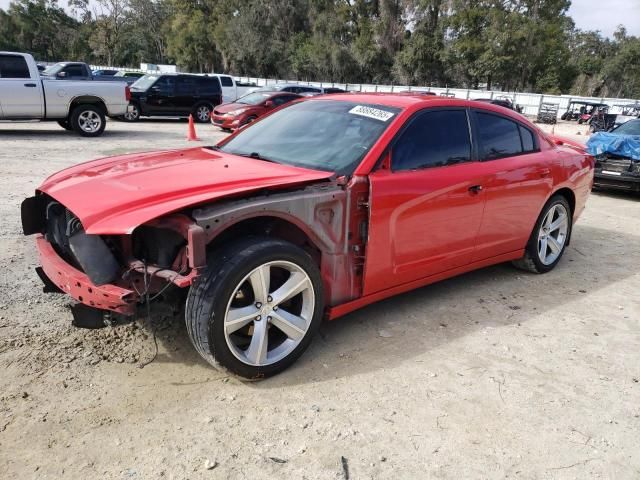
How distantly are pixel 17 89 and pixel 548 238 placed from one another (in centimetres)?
1191

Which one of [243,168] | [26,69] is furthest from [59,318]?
[26,69]

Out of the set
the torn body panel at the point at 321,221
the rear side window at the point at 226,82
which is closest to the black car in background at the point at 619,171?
the torn body panel at the point at 321,221

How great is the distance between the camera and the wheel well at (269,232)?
2.98m

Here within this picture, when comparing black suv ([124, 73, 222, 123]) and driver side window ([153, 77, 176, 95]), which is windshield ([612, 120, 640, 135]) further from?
driver side window ([153, 77, 176, 95])

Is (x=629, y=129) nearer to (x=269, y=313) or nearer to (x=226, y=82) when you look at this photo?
(x=269, y=313)

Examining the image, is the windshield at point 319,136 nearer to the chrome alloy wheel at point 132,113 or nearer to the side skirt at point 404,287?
the side skirt at point 404,287

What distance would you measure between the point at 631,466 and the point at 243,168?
267 centimetres

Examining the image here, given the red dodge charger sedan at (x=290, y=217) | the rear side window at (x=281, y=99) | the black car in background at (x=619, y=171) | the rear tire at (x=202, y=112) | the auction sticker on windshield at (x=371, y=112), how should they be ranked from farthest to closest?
the rear tire at (x=202, y=112) < the rear side window at (x=281, y=99) < the black car in background at (x=619, y=171) < the auction sticker on windshield at (x=371, y=112) < the red dodge charger sedan at (x=290, y=217)

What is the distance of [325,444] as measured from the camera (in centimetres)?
257

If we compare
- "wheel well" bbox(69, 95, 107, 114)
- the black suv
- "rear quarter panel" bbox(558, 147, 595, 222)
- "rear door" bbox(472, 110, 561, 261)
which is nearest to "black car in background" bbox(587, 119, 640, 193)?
"rear quarter panel" bbox(558, 147, 595, 222)

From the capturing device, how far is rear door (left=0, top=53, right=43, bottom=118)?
38.9 ft

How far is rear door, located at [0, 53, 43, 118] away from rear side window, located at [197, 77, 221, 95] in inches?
281

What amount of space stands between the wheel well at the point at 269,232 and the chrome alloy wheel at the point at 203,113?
55.5 ft

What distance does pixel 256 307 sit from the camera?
2.95 meters
